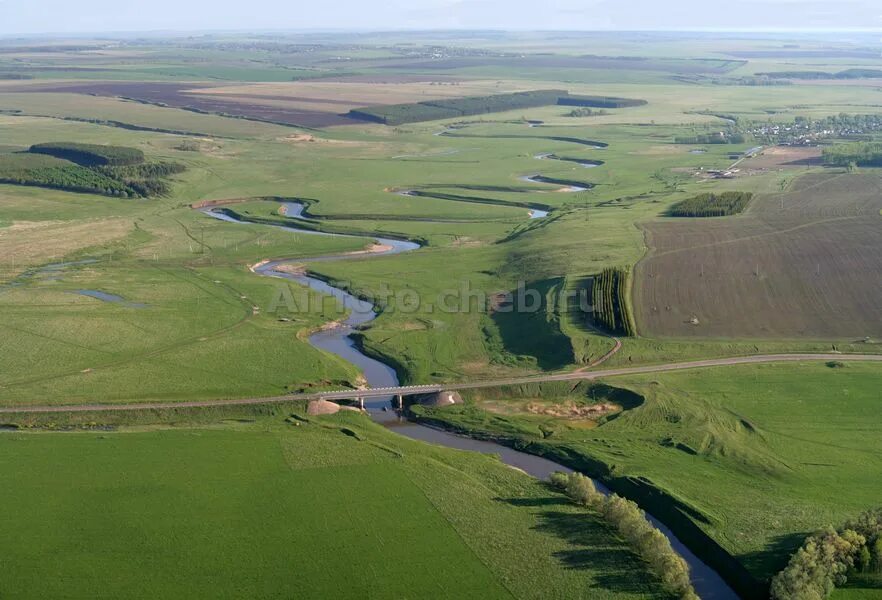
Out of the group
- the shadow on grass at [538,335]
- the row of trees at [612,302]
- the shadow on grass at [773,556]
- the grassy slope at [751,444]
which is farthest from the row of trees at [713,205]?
the shadow on grass at [773,556]

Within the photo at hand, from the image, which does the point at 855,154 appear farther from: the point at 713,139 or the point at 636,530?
the point at 636,530

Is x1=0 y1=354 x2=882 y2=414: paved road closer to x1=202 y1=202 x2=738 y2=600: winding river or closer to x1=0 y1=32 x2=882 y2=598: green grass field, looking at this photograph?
x1=0 y1=32 x2=882 y2=598: green grass field

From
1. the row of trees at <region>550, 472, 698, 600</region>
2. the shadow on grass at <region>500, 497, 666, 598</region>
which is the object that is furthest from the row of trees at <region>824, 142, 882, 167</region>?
the shadow on grass at <region>500, 497, 666, 598</region>

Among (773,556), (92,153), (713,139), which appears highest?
(713,139)

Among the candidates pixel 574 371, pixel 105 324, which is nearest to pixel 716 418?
pixel 574 371

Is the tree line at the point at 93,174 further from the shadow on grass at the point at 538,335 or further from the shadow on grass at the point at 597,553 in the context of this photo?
the shadow on grass at the point at 597,553

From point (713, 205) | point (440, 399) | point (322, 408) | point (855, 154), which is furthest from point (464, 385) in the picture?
point (855, 154)
